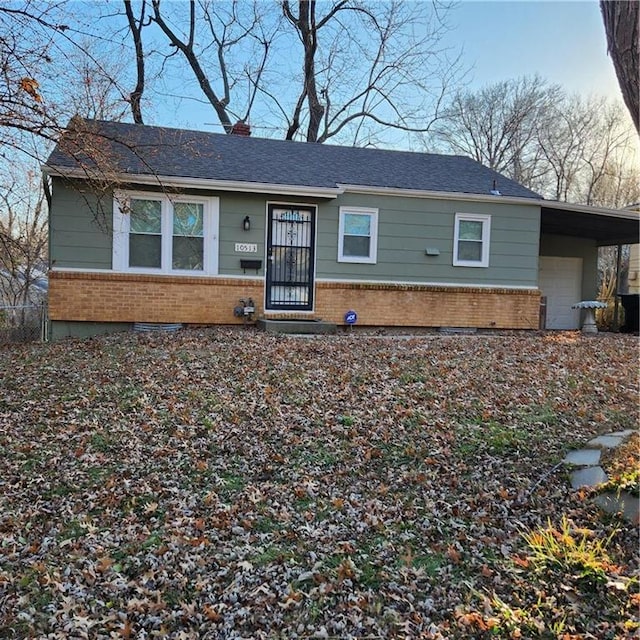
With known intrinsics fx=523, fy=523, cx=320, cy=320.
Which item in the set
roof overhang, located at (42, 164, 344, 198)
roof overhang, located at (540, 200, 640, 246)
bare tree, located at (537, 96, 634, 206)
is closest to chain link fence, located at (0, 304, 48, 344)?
roof overhang, located at (42, 164, 344, 198)

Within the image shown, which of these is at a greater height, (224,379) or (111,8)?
(111,8)

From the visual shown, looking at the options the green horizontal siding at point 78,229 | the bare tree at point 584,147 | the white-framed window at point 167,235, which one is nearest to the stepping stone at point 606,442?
the white-framed window at point 167,235

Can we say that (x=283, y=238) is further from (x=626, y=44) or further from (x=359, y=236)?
(x=626, y=44)

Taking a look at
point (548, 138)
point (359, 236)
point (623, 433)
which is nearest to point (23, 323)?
point (359, 236)

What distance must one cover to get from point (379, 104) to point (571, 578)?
21.0 metres

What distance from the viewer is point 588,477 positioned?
337 cm

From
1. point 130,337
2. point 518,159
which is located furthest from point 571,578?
point 518,159

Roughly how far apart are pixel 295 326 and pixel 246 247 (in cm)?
183

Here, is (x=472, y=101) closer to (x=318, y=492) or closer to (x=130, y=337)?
(x=130, y=337)

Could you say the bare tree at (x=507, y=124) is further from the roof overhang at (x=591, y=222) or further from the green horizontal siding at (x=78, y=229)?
the green horizontal siding at (x=78, y=229)

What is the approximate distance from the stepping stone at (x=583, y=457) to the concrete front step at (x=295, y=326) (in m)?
6.18

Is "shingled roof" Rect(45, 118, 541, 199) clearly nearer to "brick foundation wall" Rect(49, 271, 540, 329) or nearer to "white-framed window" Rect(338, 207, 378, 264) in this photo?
"white-framed window" Rect(338, 207, 378, 264)

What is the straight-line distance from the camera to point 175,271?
9734 mm

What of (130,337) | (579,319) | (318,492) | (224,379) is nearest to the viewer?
(318,492)
